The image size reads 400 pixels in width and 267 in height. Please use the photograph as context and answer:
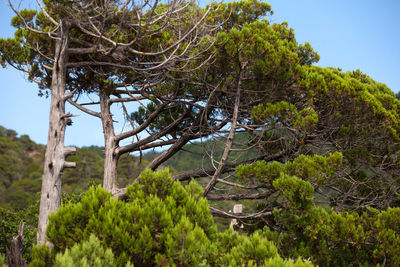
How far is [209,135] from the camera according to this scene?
10133 mm

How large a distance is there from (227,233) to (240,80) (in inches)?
165

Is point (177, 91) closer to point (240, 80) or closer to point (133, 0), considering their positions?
point (240, 80)

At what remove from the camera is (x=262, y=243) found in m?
4.79

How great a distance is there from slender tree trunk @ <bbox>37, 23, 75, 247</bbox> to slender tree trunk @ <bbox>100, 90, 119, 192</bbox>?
1.92 m

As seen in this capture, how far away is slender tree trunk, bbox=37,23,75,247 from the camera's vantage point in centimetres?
791

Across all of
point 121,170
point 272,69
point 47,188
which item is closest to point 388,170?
point 272,69

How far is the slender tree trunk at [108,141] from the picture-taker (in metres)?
10.3

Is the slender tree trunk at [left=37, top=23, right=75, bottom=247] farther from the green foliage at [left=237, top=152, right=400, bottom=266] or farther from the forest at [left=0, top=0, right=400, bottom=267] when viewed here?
the green foliage at [left=237, top=152, right=400, bottom=266]

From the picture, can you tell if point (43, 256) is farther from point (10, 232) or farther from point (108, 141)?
point (10, 232)

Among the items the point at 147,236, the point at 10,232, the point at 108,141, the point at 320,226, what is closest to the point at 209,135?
the point at 108,141

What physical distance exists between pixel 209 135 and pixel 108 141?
301cm

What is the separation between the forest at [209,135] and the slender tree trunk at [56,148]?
0.03 meters

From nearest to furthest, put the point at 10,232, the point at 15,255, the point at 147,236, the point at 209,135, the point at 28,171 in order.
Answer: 1. the point at 147,236
2. the point at 15,255
3. the point at 209,135
4. the point at 10,232
5. the point at 28,171

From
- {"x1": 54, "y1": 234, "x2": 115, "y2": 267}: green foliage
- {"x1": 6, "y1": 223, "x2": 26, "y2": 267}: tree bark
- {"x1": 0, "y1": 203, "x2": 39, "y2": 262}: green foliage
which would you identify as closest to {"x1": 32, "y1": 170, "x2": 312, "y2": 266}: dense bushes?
{"x1": 54, "y1": 234, "x2": 115, "y2": 267}: green foliage
